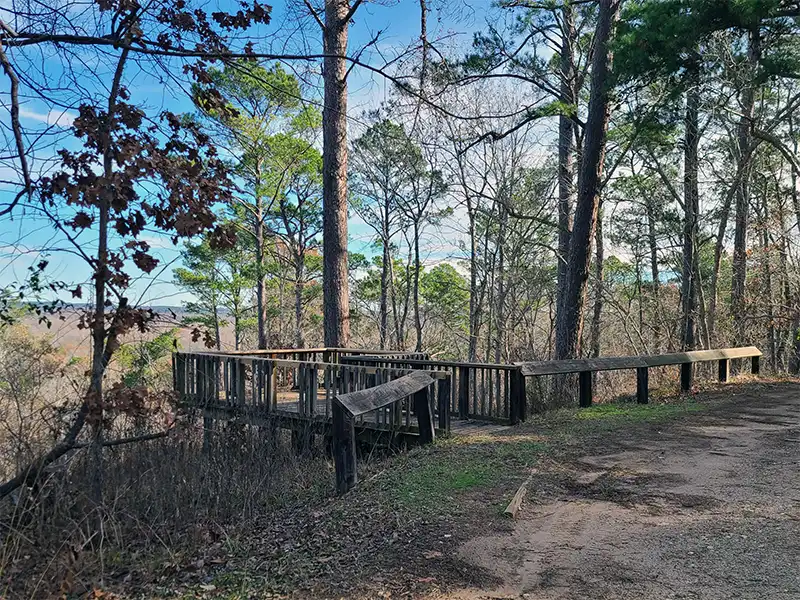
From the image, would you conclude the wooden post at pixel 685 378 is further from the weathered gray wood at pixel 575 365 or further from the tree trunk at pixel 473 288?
the tree trunk at pixel 473 288

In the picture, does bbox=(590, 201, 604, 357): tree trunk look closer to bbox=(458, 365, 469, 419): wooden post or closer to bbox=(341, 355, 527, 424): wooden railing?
bbox=(341, 355, 527, 424): wooden railing

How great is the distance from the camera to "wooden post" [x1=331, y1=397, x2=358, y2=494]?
209 inches

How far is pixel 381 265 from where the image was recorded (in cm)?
3341

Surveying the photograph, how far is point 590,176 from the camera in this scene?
11.9 meters

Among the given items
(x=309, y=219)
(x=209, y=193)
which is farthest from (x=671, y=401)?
(x=309, y=219)

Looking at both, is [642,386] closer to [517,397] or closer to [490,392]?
[517,397]

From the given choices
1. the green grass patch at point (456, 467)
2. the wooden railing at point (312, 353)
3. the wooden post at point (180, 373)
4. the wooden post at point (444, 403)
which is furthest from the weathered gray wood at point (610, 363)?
the wooden post at point (180, 373)

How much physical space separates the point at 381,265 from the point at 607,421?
25852 mm

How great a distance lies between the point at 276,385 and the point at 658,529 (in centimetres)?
701

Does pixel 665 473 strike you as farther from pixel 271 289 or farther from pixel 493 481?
pixel 271 289

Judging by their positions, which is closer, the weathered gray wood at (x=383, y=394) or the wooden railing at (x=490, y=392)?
the weathered gray wood at (x=383, y=394)

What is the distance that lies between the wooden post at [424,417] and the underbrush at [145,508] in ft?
4.25

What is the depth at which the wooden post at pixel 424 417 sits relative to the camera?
710 centimetres

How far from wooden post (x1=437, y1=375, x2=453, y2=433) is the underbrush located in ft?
5.60
